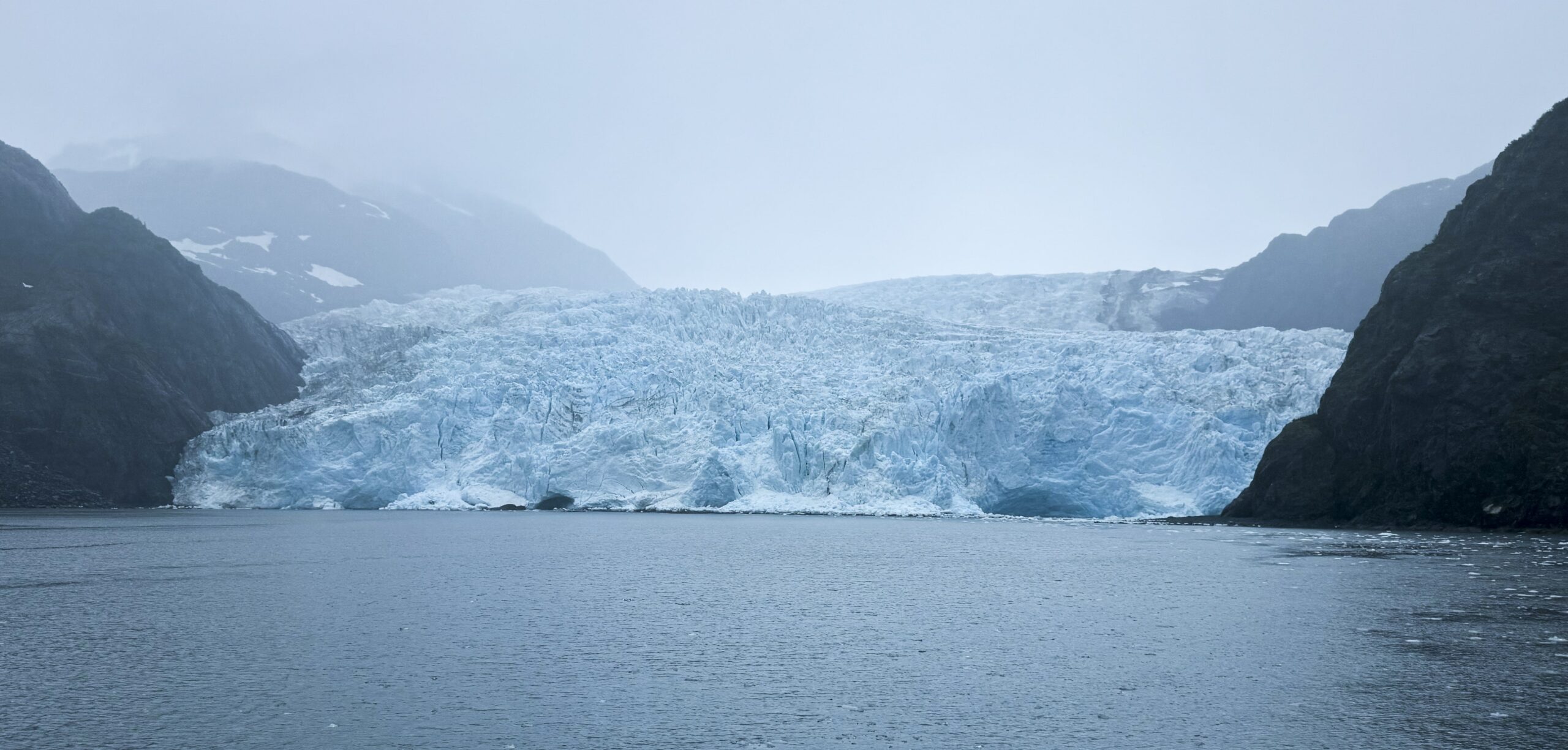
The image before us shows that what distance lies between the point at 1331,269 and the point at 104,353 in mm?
80393

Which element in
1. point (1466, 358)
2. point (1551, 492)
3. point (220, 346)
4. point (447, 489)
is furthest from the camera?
point (220, 346)

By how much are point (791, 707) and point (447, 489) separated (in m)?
41.7

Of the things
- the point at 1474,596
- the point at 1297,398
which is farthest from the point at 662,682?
the point at 1297,398

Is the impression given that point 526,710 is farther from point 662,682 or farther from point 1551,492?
point 1551,492

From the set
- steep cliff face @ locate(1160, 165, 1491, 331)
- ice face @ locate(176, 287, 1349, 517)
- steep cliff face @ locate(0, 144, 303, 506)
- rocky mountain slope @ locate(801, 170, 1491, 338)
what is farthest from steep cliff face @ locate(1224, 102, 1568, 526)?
steep cliff face @ locate(0, 144, 303, 506)

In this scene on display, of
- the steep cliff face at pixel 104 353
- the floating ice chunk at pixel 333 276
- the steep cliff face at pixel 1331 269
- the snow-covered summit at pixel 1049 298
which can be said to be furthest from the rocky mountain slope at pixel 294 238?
the steep cliff face at pixel 1331 269

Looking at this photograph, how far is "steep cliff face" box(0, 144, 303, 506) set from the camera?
158 feet

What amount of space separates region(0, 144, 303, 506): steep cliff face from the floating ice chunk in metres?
46.1

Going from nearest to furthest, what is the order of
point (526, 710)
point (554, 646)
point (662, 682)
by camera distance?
1. point (526, 710)
2. point (662, 682)
3. point (554, 646)

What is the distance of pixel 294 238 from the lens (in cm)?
11488

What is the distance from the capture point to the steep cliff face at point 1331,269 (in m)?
73.7

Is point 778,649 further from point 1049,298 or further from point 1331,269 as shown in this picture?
point 1331,269

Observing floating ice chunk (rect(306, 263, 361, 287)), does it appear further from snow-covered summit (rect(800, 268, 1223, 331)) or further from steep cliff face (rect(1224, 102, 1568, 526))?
steep cliff face (rect(1224, 102, 1568, 526))

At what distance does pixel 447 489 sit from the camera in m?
49.2
